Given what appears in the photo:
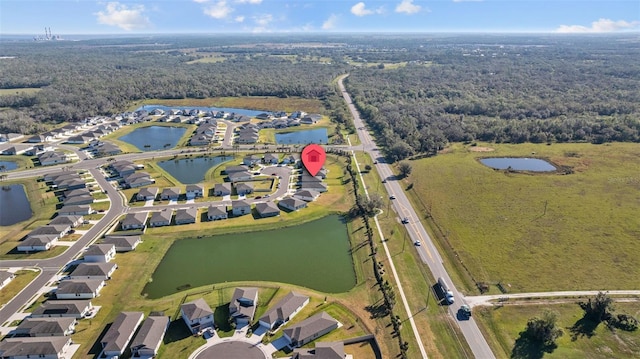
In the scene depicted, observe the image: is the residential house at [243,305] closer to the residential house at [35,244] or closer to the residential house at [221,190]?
the residential house at [35,244]

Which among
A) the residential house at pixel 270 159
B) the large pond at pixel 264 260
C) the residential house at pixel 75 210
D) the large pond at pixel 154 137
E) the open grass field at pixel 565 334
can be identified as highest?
the large pond at pixel 154 137

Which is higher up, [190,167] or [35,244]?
[190,167]

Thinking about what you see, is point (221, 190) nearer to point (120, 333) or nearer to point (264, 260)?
point (264, 260)

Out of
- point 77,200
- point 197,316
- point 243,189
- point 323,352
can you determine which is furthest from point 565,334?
point 77,200

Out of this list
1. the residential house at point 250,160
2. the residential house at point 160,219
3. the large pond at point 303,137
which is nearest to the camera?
the residential house at point 160,219

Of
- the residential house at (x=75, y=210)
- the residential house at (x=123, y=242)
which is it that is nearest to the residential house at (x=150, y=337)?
the residential house at (x=123, y=242)
